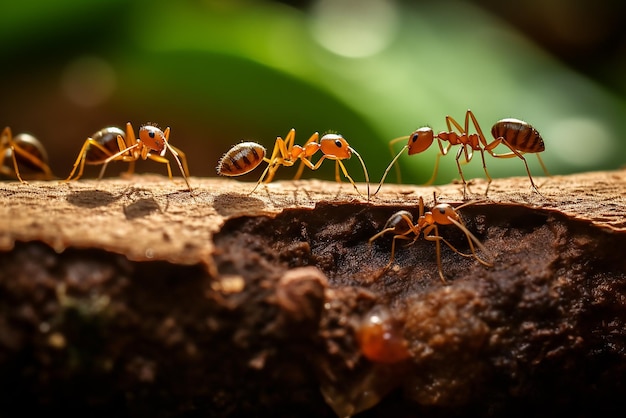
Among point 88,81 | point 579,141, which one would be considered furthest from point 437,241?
point 88,81

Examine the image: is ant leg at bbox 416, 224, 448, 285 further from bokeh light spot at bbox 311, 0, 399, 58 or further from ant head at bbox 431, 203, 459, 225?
bokeh light spot at bbox 311, 0, 399, 58

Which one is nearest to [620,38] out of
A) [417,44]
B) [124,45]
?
[417,44]

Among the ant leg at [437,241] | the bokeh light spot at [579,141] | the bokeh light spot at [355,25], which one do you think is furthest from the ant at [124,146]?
the bokeh light spot at [579,141]

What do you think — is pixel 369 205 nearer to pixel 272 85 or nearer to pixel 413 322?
pixel 413 322

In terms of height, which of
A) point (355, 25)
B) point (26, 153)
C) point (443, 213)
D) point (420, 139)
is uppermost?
point (355, 25)

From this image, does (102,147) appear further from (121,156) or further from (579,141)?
(579,141)

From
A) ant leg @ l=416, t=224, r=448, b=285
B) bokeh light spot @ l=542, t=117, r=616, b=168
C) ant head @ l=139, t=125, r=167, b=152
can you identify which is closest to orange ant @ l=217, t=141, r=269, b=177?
ant head @ l=139, t=125, r=167, b=152
